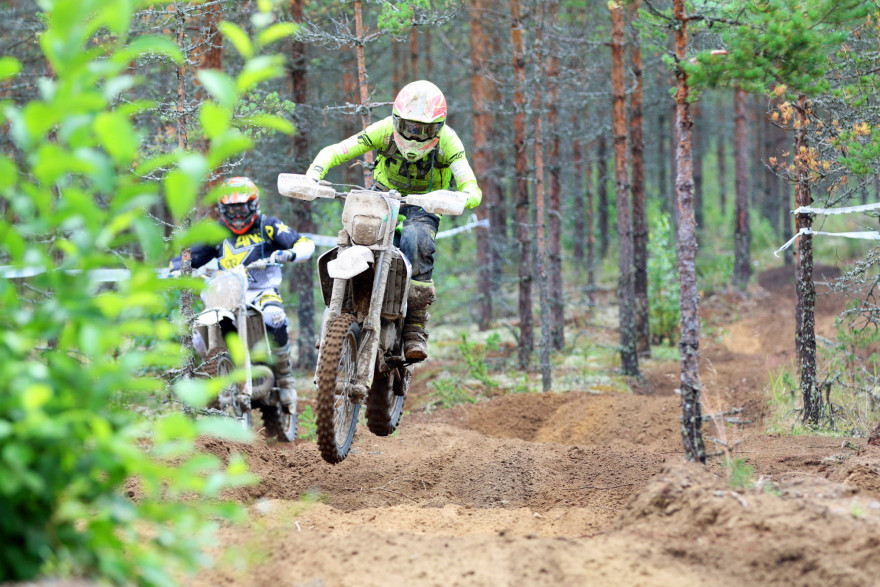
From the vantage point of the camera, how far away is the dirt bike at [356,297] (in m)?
5.86

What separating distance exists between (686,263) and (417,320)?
229 centimetres

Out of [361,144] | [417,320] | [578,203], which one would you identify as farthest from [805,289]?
[578,203]

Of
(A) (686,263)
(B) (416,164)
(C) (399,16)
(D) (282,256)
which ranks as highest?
(C) (399,16)

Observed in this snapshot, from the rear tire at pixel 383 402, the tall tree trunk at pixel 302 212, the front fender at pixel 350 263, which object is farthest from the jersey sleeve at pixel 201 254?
the tall tree trunk at pixel 302 212

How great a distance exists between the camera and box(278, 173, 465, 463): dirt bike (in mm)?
5855

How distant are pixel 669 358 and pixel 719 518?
11681 millimetres

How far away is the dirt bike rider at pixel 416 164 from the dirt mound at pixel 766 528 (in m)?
2.79

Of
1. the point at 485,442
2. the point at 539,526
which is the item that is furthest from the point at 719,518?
the point at 485,442

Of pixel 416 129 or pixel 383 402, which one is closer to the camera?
pixel 416 129

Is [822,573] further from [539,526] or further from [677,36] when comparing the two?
[677,36]

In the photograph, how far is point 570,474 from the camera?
6.66 metres

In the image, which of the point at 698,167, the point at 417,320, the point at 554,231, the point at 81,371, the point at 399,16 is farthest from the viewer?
the point at 698,167

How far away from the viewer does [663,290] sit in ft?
54.3

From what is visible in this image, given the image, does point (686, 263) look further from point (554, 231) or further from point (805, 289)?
point (554, 231)
